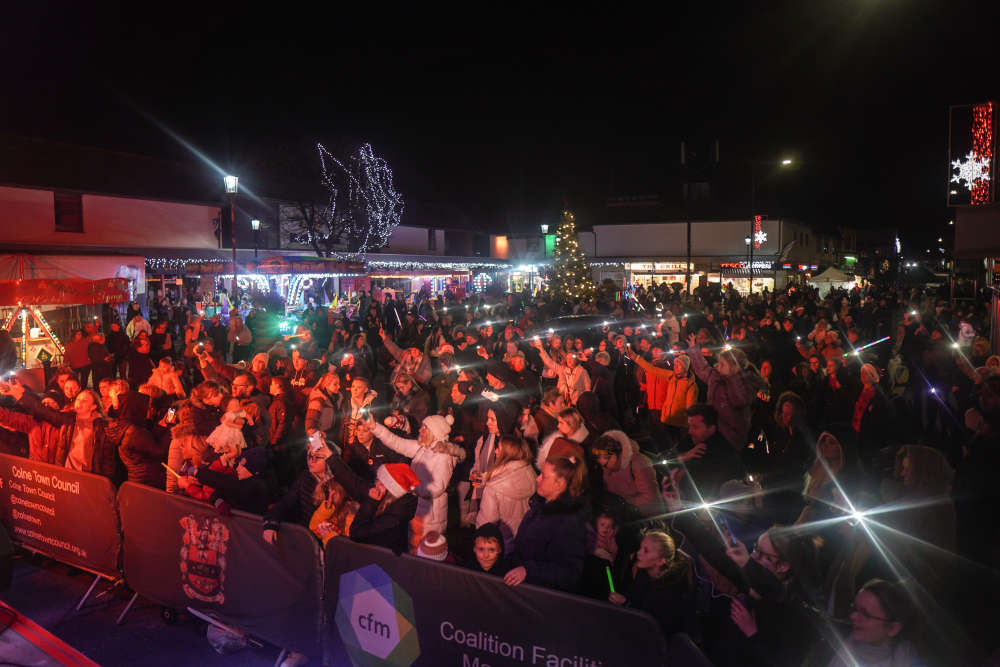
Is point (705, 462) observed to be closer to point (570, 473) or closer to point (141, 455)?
point (570, 473)

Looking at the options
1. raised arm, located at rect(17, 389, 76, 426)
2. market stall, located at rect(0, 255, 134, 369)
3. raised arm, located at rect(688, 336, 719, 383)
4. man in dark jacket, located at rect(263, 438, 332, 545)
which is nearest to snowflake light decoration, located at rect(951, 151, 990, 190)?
raised arm, located at rect(688, 336, 719, 383)

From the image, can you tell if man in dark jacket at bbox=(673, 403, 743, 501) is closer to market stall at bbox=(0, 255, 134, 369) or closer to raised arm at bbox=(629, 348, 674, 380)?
raised arm at bbox=(629, 348, 674, 380)

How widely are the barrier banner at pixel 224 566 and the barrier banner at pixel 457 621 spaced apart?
23 centimetres

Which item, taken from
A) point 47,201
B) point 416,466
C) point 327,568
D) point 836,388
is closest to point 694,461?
point 416,466

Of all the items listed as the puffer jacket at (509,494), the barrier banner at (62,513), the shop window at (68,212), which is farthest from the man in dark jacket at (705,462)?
the shop window at (68,212)

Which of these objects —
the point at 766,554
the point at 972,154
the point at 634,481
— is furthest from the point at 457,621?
the point at 972,154

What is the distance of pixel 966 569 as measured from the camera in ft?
12.2

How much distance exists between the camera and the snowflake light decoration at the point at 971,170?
49.5ft

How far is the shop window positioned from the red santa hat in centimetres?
2457

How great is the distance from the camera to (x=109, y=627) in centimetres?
496

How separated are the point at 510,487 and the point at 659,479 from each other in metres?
1.28

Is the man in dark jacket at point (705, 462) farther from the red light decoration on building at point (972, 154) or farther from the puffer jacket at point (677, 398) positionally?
the red light decoration on building at point (972, 154)

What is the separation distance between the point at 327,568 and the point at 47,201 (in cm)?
2450

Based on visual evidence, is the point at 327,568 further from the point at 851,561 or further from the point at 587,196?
the point at 587,196
